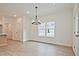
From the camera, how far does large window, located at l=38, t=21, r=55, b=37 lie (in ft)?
19.4

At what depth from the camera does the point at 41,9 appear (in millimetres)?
4934

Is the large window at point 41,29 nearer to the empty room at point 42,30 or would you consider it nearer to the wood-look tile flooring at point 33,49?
the empty room at point 42,30

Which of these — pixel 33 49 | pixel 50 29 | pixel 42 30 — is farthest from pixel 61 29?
pixel 33 49

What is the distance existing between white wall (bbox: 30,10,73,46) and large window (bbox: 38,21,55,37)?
22 cm

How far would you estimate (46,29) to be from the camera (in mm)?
6039

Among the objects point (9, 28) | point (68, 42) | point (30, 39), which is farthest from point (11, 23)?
point (68, 42)

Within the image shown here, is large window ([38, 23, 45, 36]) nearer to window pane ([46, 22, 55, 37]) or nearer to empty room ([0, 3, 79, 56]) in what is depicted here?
empty room ([0, 3, 79, 56])

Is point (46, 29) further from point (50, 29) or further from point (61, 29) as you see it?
point (61, 29)

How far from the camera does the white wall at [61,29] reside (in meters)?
5.26

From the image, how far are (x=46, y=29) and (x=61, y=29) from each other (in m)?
0.81

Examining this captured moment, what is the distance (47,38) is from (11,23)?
6.53ft

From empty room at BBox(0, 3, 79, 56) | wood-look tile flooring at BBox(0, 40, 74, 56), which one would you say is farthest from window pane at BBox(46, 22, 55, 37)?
wood-look tile flooring at BBox(0, 40, 74, 56)

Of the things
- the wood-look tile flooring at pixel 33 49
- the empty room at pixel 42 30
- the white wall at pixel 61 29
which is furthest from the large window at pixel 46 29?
the wood-look tile flooring at pixel 33 49

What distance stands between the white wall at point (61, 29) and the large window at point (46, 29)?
221 millimetres
